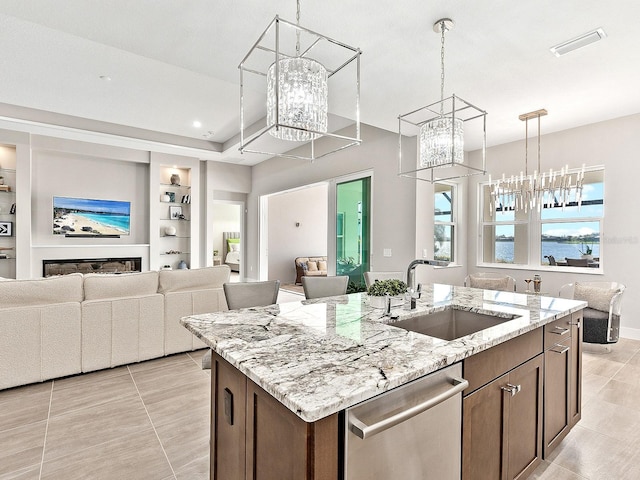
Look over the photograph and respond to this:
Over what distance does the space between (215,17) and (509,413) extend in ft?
9.29

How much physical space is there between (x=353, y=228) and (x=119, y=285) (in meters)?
3.56

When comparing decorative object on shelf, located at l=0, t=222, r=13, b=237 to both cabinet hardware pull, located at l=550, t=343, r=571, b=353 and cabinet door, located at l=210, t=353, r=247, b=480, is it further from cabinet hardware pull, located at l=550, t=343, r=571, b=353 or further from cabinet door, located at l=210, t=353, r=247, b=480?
cabinet hardware pull, located at l=550, t=343, r=571, b=353

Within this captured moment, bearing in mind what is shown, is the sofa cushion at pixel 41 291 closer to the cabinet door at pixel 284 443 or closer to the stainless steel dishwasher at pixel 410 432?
the cabinet door at pixel 284 443

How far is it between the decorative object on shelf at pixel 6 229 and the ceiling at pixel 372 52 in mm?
2203

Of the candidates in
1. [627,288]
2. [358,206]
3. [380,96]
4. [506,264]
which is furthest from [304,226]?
[627,288]

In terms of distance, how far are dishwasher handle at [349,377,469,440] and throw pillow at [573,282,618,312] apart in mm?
3773

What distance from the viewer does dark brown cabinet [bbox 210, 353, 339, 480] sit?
887 millimetres

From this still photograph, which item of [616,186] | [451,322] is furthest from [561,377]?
[616,186]

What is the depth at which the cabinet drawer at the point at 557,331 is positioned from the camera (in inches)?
71.2

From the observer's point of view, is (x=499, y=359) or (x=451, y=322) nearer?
(x=499, y=359)

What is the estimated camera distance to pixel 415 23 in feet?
7.61

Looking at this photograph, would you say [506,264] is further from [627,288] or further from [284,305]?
[284,305]

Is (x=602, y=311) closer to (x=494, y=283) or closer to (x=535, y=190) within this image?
(x=494, y=283)

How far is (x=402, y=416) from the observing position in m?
1.00
